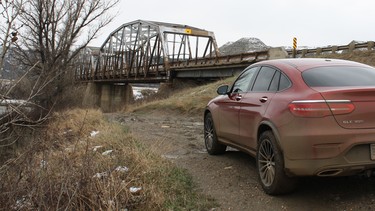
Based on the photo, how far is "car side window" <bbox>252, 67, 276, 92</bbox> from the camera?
5.29m

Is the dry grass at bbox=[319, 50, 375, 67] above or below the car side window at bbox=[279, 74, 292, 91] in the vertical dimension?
above

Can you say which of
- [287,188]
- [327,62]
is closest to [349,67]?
[327,62]

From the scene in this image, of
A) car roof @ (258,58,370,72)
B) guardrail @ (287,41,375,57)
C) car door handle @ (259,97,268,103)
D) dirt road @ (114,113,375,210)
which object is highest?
guardrail @ (287,41,375,57)

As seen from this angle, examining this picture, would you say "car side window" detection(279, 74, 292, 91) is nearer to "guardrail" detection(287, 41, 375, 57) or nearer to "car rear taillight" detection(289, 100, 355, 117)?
"car rear taillight" detection(289, 100, 355, 117)

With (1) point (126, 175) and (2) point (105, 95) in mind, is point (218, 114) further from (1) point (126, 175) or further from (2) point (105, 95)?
(2) point (105, 95)

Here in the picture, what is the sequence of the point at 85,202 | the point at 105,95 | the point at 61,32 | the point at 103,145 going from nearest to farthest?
1. the point at 85,202
2. the point at 103,145
3. the point at 61,32
4. the point at 105,95

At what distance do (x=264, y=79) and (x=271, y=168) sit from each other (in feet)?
4.12

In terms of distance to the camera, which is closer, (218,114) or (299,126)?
(299,126)

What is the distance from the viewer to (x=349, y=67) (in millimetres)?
5000

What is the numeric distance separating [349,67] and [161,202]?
9.11 feet

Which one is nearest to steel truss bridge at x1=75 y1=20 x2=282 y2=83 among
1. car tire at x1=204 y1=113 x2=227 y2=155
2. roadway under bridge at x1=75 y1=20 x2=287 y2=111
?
roadway under bridge at x1=75 y1=20 x2=287 y2=111

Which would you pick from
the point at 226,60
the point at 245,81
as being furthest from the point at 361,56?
the point at 245,81

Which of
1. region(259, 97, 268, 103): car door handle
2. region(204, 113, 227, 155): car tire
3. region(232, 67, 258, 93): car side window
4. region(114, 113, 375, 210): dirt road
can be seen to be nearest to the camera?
region(114, 113, 375, 210): dirt road

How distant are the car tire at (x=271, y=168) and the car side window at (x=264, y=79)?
27.5 inches
